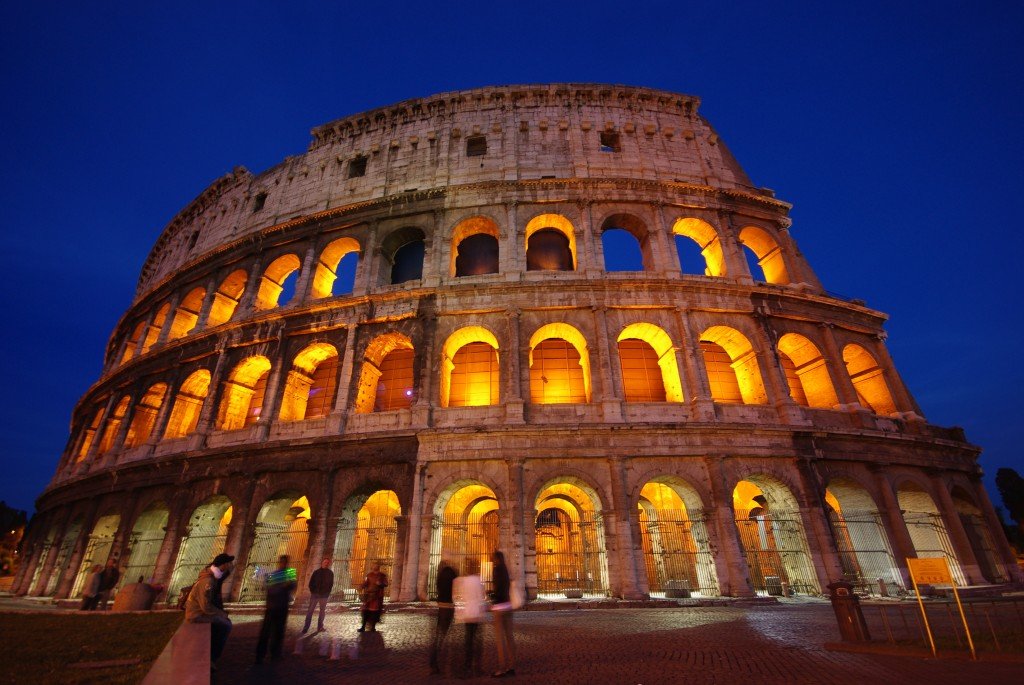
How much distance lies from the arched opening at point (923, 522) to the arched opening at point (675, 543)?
677cm

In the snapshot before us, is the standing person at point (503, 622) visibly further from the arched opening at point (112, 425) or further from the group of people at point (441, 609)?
the arched opening at point (112, 425)

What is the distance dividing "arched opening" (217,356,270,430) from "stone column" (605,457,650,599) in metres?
12.6

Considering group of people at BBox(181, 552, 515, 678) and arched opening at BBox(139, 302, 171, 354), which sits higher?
arched opening at BBox(139, 302, 171, 354)

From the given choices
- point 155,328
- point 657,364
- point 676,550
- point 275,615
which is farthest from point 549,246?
point 155,328

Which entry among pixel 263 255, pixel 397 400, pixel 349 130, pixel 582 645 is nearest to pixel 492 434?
pixel 397 400

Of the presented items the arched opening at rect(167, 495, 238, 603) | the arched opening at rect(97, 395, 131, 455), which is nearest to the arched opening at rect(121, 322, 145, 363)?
the arched opening at rect(97, 395, 131, 455)

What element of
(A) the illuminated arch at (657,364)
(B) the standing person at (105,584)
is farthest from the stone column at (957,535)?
(B) the standing person at (105,584)

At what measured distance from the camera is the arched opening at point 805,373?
16.2 meters

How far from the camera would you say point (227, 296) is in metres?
20.6

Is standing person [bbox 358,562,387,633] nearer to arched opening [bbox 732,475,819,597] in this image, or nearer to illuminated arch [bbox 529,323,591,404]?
illuminated arch [bbox 529,323,591,404]

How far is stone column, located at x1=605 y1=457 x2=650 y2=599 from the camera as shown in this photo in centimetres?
1188

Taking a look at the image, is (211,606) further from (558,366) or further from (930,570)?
(558,366)

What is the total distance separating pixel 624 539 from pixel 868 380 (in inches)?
475

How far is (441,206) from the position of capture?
58.2ft
